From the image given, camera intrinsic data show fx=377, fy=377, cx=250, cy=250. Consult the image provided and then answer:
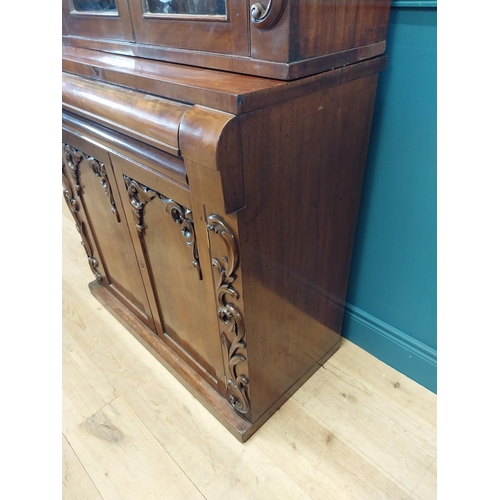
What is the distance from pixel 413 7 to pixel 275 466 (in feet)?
3.95

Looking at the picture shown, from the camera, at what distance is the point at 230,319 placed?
0.88 meters

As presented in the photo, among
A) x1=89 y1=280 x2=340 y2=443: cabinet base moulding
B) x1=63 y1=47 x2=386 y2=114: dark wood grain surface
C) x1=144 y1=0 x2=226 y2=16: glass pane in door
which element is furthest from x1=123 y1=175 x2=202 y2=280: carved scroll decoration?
x1=89 y1=280 x2=340 y2=443: cabinet base moulding

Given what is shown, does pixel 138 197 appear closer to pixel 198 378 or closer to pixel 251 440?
pixel 198 378

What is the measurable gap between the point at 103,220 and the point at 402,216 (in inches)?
37.1

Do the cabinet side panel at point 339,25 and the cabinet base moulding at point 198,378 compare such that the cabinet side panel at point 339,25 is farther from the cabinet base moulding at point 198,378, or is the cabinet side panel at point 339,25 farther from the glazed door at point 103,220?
the cabinet base moulding at point 198,378

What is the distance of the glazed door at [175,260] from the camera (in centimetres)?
84

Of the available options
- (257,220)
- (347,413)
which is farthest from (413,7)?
(347,413)

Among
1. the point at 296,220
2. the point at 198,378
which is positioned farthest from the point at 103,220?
the point at 296,220

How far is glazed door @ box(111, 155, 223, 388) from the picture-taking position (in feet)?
2.75

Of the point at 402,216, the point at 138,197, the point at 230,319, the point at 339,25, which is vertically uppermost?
the point at 339,25

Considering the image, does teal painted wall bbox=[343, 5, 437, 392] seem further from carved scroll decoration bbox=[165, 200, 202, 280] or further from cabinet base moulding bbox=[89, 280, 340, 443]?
carved scroll decoration bbox=[165, 200, 202, 280]

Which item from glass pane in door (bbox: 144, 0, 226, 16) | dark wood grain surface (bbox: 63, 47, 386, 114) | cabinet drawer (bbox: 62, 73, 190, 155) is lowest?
cabinet drawer (bbox: 62, 73, 190, 155)

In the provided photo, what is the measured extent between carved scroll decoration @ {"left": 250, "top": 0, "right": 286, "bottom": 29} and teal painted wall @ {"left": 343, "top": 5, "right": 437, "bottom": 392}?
393 millimetres
